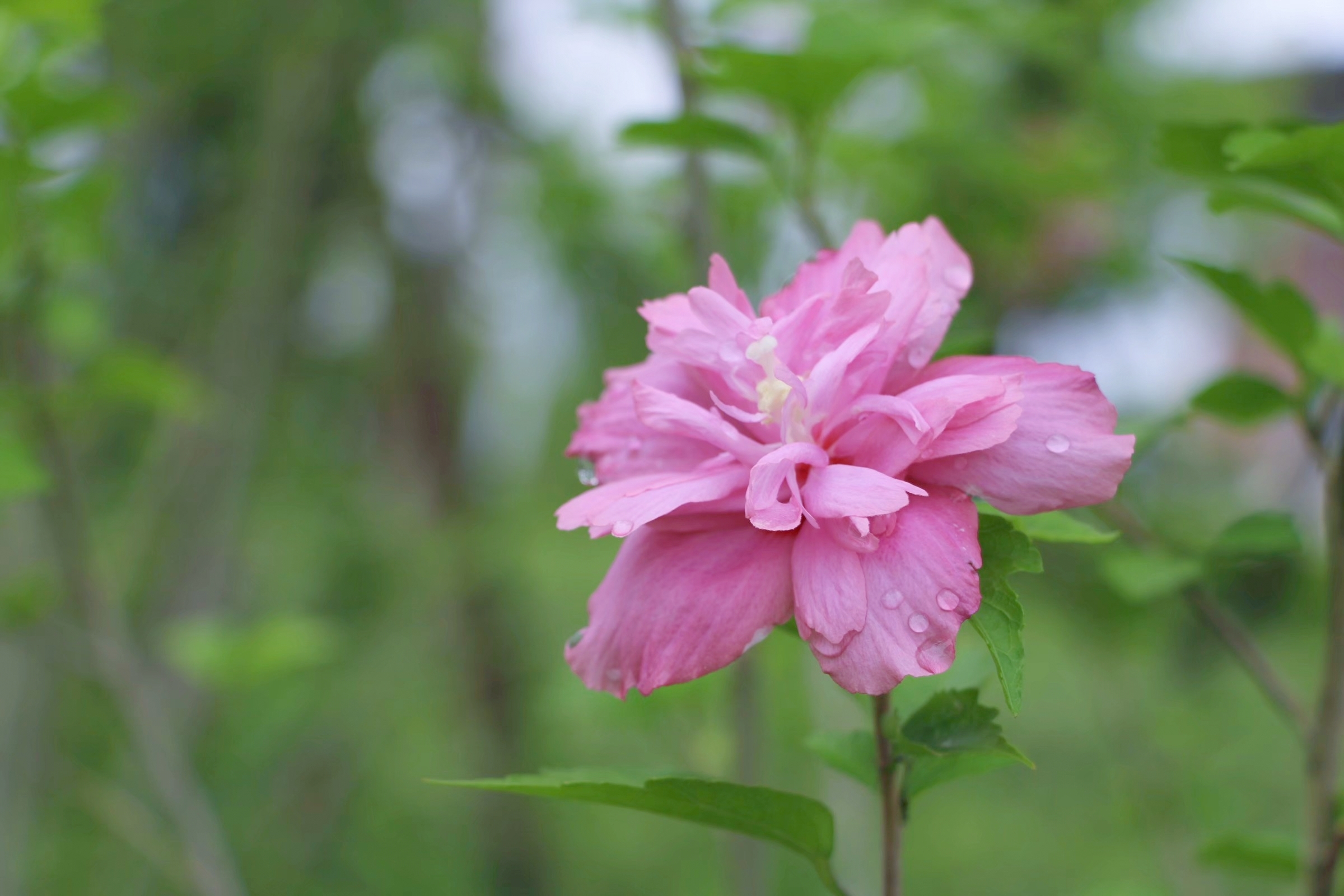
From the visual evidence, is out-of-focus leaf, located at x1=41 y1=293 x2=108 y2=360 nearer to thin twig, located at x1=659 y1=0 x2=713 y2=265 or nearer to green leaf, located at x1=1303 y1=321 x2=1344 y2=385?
thin twig, located at x1=659 y1=0 x2=713 y2=265

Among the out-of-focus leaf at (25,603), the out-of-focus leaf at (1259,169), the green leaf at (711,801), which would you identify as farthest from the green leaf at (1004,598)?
the out-of-focus leaf at (25,603)

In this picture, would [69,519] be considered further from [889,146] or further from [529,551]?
[529,551]

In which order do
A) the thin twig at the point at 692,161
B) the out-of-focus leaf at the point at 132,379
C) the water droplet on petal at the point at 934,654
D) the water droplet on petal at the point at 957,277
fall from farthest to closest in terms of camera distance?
the out-of-focus leaf at the point at 132,379, the thin twig at the point at 692,161, the water droplet on petal at the point at 957,277, the water droplet on petal at the point at 934,654

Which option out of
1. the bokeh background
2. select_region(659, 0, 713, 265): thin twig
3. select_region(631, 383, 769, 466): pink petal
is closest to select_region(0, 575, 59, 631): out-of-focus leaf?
the bokeh background

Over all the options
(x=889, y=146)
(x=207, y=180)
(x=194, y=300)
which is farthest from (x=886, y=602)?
(x=207, y=180)

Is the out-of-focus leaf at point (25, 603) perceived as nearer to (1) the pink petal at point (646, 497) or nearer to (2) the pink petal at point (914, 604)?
(1) the pink petal at point (646, 497)

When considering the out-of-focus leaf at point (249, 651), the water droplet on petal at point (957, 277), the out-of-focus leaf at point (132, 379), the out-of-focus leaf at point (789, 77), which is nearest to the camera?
the water droplet on petal at point (957, 277)

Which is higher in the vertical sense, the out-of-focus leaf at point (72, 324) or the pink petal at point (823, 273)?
the pink petal at point (823, 273)

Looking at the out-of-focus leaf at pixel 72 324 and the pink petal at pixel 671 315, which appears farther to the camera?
the out-of-focus leaf at pixel 72 324
